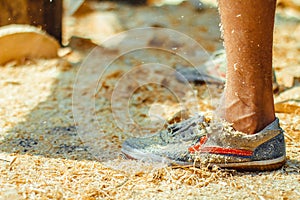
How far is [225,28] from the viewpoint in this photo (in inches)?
53.4

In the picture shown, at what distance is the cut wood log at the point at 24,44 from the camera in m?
2.49

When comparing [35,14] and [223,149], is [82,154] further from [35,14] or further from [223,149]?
[35,14]

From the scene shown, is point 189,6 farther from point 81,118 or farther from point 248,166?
point 248,166

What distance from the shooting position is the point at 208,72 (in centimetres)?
245

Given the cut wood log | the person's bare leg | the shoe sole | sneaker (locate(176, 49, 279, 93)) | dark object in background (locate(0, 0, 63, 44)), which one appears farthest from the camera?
dark object in background (locate(0, 0, 63, 44))

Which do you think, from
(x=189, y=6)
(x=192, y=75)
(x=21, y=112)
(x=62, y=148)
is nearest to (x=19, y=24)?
(x=21, y=112)

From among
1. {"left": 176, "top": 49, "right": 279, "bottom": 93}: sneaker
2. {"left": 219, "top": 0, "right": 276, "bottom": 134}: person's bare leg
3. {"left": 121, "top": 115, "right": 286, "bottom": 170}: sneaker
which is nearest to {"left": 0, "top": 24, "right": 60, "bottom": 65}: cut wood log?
{"left": 176, "top": 49, "right": 279, "bottom": 93}: sneaker

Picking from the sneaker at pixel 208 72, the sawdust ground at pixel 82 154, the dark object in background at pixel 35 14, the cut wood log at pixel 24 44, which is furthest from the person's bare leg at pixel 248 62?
the dark object in background at pixel 35 14

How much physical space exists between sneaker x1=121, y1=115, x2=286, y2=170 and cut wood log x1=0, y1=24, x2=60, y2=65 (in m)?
1.28

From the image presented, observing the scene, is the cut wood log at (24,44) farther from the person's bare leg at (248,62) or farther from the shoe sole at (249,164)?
the person's bare leg at (248,62)

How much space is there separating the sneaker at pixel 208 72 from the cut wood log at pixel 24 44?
73 cm

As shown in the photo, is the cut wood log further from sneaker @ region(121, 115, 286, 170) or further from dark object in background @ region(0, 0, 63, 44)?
sneaker @ region(121, 115, 286, 170)

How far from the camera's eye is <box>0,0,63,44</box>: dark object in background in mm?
2615

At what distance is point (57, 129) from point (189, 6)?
6.85 feet
